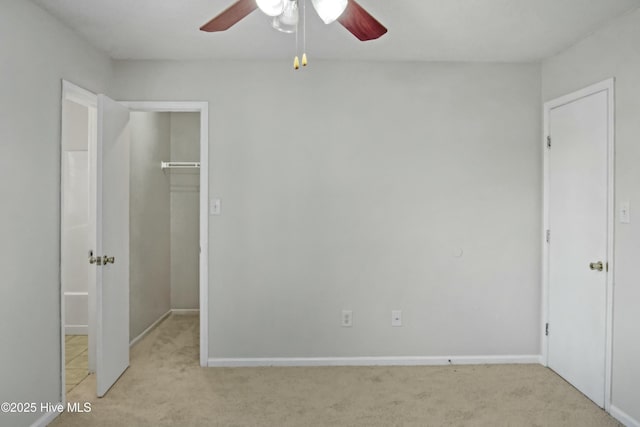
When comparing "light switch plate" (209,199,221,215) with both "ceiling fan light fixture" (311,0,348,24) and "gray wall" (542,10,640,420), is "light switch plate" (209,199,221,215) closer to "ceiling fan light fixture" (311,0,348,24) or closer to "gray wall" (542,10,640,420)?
"ceiling fan light fixture" (311,0,348,24)

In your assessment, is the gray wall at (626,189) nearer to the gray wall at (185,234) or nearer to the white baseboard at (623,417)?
the white baseboard at (623,417)

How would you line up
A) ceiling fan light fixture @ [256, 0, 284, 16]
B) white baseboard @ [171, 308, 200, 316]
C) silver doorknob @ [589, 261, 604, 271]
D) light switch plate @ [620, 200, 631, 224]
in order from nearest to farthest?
ceiling fan light fixture @ [256, 0, 284, 16] < light switch plate @ [620, 200, 631, 224] < silver doorknob @ [589, 261, 604, 271] < white baseboard @ [171, 308, 200, 316]

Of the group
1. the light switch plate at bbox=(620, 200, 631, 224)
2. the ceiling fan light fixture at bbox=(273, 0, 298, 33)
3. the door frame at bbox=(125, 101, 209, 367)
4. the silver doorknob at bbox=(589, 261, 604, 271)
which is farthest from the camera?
the door frame at bbox=(125, 101, 209, 367)

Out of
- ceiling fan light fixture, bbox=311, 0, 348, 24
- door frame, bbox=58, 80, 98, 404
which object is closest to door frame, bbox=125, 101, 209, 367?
door frame, bbox=58, 80, 98, 404

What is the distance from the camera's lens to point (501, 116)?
337 centimetres

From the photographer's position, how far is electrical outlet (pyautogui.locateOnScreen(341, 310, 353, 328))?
132 inches

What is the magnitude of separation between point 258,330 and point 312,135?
64.2 inches

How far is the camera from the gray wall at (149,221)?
387cm

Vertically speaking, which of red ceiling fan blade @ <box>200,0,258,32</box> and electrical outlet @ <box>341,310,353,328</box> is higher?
red ceiling fan blade @ <box>200,0,258,32</box>

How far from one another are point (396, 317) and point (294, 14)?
2.44m

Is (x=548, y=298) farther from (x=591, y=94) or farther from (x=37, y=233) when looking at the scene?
(x=37, y=233)

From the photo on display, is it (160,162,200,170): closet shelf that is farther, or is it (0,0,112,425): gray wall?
(160,162,200,170): closet shelf

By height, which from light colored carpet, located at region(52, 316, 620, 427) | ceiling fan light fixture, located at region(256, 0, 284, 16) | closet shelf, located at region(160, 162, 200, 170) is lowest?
light colored carpet, located at region(52, 316, 620, 427)

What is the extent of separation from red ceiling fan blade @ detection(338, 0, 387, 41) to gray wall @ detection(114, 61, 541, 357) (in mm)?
1417
